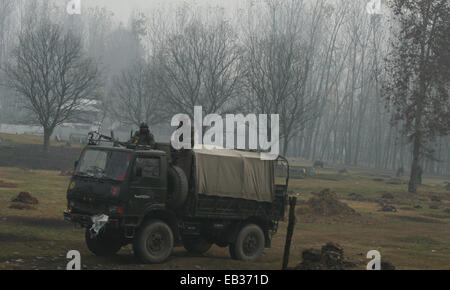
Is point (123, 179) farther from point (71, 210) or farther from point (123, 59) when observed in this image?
point (123, 59)

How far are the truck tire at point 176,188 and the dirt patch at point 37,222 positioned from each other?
5801 millimetres

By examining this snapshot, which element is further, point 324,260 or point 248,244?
point 248,244

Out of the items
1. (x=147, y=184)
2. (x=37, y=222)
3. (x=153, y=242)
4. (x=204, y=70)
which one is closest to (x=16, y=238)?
(x=37, y=222)

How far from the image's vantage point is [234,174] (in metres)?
14.9

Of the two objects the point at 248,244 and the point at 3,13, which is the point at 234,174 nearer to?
the point at 248,244

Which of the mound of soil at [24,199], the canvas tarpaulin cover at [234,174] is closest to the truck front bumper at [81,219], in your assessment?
the canvas tarpaulin cover at [234,174]

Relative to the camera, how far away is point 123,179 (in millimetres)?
12891

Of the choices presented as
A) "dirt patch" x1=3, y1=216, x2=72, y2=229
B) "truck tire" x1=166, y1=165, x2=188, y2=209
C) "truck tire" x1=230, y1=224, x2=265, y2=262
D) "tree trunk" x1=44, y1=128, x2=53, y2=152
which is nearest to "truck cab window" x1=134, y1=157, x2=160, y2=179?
"truck tire" x1=166, y1=165, x2=188, y2=209

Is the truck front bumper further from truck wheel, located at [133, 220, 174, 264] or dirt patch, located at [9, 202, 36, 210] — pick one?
dirt patch, located at [9, 202, 36, 210]

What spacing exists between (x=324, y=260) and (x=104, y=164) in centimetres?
559

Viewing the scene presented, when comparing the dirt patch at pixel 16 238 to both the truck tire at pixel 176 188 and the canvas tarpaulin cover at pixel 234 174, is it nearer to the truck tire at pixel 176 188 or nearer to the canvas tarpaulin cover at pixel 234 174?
the truck tire at pixel 176 188

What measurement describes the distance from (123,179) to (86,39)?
133m
